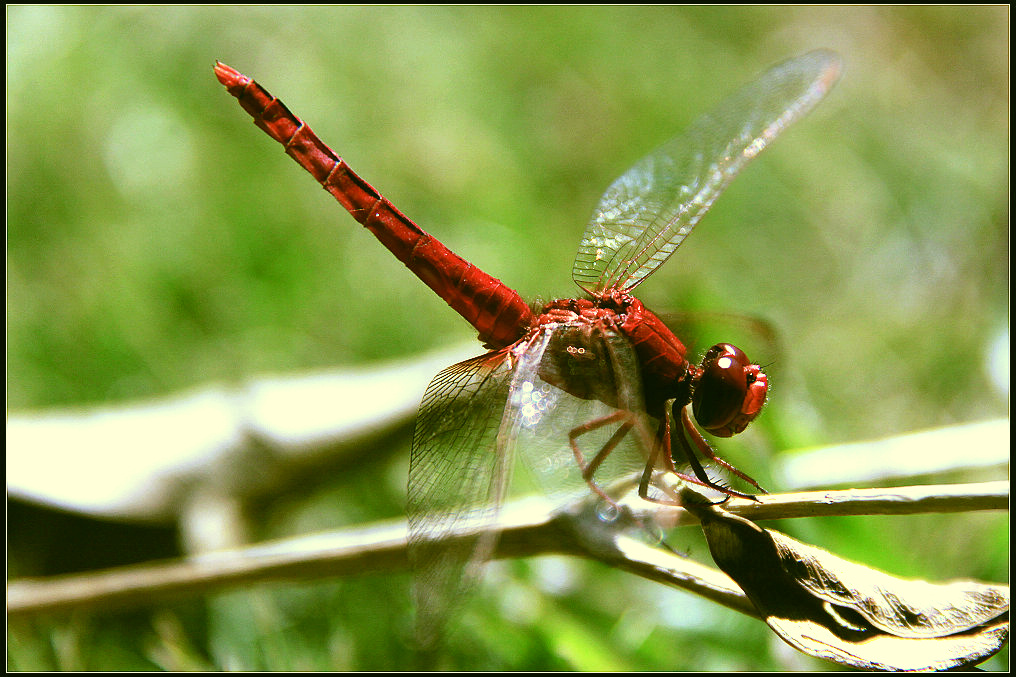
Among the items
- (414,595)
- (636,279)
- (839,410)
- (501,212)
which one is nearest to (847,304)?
(839,410)

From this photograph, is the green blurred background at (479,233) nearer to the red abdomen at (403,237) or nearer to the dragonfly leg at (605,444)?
the red abdomen at (403,237)

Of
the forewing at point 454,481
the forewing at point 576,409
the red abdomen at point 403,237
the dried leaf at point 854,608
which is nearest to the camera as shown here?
the dried leaf at point 854,608

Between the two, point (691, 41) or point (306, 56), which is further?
point (691, 41)

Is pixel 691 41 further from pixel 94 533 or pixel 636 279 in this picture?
pixel 94 533

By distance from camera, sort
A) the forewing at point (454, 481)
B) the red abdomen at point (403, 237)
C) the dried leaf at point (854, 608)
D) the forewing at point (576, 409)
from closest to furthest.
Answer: the dried leaf at point (854, 608), the forewing at point (454, 481), the forewing at point (576, 409), the red abdomen at point (403, 237)

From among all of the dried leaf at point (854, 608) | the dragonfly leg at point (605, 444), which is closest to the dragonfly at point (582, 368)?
the dragonfly leg at point (605, 444)
